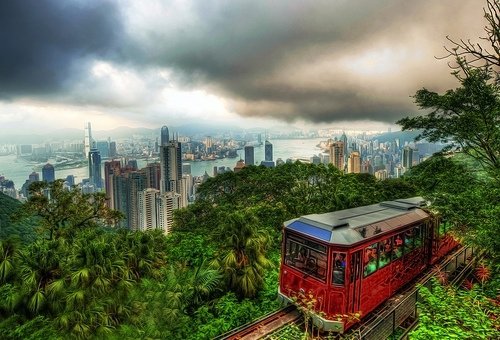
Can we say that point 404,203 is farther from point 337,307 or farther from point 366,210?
point 337,307

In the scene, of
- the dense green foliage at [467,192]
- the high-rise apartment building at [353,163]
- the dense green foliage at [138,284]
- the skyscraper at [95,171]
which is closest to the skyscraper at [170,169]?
the skyscraper at [95,171]

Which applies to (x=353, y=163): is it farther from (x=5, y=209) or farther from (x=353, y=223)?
(x=5, y=209)

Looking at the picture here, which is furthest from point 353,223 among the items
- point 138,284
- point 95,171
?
point 95,171

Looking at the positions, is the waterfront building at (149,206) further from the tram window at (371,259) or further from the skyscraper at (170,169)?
the tram window at (371,259)

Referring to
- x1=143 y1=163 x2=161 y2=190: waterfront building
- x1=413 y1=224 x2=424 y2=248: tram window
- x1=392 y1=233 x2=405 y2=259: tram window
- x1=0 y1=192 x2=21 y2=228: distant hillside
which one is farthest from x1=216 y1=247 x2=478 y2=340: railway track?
x1=143 y1=163 x2=161 y2=190: waterfront building

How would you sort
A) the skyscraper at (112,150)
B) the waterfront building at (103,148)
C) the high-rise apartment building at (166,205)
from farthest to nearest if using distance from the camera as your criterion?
the waterfront building at (103,148)
the skyscraper at (112,150)
the high-rise apartment building at (166,205)

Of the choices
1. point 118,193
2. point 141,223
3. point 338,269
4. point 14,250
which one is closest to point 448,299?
point 338,269
